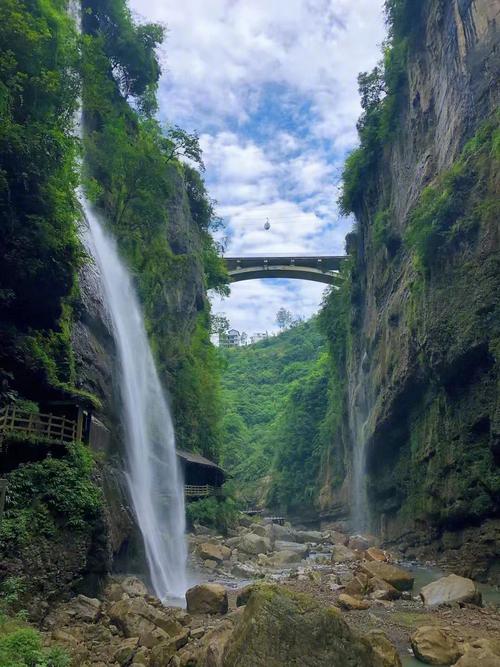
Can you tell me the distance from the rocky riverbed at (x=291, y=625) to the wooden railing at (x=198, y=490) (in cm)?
1006

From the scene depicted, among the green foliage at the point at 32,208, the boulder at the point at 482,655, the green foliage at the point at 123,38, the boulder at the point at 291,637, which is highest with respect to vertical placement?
the green foliage at the point at 123,38

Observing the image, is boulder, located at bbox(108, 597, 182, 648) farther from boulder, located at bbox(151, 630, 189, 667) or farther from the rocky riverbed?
boulder, located at bbox(151, 630, 189, 667)

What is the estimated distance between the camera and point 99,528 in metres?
11.8

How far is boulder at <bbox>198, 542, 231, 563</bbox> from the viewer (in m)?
20.8

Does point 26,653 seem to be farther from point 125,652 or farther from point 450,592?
point 450,592

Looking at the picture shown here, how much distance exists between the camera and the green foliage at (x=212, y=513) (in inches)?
1069

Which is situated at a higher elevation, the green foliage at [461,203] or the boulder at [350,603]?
the green foliage at [461,203]

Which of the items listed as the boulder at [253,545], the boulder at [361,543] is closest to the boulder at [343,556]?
the boulder at [361,543]

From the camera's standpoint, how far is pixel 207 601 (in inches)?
471

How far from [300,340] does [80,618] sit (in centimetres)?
8765

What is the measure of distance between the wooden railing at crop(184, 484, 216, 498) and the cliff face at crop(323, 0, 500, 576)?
9.33m

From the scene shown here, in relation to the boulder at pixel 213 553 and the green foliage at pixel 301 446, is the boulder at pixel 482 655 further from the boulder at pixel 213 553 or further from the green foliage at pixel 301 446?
the green foliage at pixel 301 446

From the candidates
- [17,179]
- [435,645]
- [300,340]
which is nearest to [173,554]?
[435,645]

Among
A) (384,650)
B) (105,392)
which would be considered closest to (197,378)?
(105,392)
